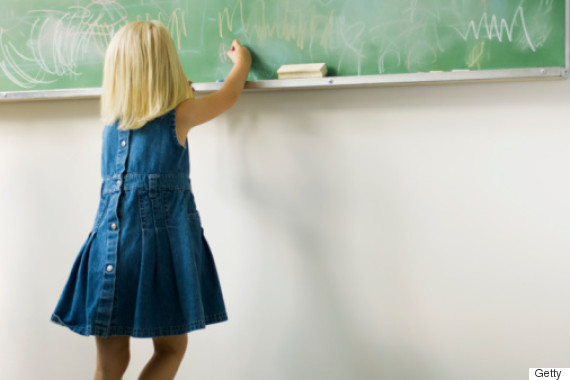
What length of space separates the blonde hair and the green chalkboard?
1.00 ft

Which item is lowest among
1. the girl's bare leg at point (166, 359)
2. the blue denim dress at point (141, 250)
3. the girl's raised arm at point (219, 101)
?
the girl's bare leg at point (166, 359)

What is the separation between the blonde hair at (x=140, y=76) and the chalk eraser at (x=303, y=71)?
34 cm

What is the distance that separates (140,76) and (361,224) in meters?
0.83

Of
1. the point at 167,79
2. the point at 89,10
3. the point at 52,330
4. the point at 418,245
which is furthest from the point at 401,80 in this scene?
the point at 52,330

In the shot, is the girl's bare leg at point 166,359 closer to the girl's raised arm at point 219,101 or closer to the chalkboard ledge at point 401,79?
the girl's raised arm at point 219,101

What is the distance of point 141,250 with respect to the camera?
1.73m

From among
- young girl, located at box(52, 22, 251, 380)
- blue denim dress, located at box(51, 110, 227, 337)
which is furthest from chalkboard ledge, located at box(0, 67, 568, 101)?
blue denim dress, located at box(51, 110, 227, 337)

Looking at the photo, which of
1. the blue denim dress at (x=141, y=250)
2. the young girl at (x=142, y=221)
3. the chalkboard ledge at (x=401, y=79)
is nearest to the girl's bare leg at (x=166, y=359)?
the young girl at (x=142, y=221)

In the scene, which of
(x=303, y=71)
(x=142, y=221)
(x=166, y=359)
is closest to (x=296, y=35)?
(x=303, y=71)

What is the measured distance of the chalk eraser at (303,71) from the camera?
1.89 meters

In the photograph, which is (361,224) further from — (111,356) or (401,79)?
(111,356)

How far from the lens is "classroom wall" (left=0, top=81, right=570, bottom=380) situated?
1.88 metres

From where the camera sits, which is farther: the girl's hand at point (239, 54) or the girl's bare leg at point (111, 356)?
the girl's hand at point (239, 54)

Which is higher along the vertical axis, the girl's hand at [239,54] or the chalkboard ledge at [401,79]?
the girl's hand at [239,54]
